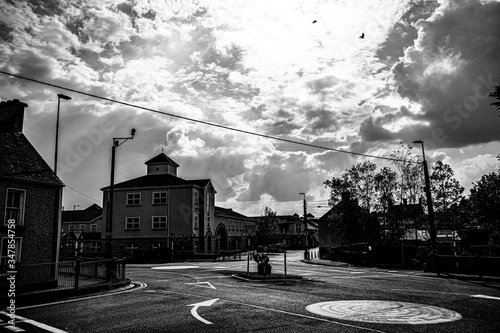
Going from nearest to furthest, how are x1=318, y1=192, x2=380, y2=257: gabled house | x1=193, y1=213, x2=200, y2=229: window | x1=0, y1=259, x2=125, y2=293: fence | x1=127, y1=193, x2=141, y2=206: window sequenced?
x1=0, y1=259, x2=125, y2=293: fence, x1=318, y1=192, x2=380, y2=257: gabled house, x1=193, y1=213, x2=200, y2=229: window, x1=127, y1=193, x2=141, y2=206: window

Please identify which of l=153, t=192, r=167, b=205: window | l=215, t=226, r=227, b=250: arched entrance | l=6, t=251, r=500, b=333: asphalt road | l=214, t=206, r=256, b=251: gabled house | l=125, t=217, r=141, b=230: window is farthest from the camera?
l=215, t=226, r=227, b=250: arched entrance

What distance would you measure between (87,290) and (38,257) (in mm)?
4005

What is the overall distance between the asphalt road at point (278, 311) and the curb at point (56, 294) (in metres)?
1.04

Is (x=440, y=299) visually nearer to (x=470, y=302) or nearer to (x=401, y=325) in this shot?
(x=470, y=302)

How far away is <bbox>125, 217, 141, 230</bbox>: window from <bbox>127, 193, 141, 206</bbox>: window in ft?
6.70

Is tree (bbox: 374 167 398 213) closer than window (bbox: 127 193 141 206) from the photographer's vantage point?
Yes

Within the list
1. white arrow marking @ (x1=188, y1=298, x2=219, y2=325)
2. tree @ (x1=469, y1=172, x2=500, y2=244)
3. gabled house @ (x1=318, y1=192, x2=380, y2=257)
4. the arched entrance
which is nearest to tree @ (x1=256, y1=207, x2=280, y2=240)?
the arched entrance

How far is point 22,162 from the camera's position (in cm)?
1825

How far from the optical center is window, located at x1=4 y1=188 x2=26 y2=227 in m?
16.6

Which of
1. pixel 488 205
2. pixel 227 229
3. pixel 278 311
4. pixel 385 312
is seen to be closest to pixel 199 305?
pixel 278 311

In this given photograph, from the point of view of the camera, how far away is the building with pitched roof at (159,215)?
49625 mm

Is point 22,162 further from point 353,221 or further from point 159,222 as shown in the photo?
point 159,222

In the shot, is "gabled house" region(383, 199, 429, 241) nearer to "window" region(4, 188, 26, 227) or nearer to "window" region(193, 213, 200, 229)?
"window" region(193, 213, 200, 229)

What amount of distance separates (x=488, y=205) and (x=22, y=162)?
25.7 meters
